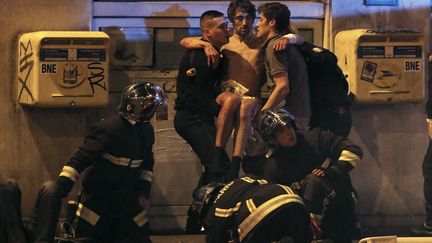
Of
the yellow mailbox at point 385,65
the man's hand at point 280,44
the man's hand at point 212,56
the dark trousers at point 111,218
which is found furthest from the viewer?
the yellow mailbox at point 385,65

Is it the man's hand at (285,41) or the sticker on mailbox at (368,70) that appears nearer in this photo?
the man's hand at (285,41)

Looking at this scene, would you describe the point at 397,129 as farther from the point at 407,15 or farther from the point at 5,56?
the point at 5,56

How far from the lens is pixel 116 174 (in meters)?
9.45

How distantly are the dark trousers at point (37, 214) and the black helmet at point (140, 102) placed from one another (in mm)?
880

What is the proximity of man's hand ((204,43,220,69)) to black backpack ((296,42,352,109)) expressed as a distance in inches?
31.4

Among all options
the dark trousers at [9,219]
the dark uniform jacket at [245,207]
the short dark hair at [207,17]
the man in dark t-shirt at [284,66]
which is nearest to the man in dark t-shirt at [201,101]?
the short dark hair at [207,17]

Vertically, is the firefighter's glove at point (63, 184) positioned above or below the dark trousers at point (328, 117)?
below

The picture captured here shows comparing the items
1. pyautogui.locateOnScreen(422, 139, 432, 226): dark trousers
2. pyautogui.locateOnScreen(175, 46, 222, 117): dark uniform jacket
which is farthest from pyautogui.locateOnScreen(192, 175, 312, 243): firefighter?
pyautogui.locateOnScreen(422, 139, 432, 226): dark trousers

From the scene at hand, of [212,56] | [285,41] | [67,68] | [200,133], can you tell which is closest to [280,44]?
[285,41]

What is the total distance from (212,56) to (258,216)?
7.63 feet

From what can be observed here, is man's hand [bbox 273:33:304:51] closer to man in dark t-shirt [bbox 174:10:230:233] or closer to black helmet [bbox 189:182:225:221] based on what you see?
man in dark t-shirt [bbox 174:10:230:233]

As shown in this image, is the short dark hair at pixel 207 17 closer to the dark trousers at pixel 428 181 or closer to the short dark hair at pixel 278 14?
the short dark hair at pixel 278 14

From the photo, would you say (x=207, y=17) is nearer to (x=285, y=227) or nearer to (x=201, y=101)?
(x=201, y=101)

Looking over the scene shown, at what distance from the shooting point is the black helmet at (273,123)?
31.6 feet
